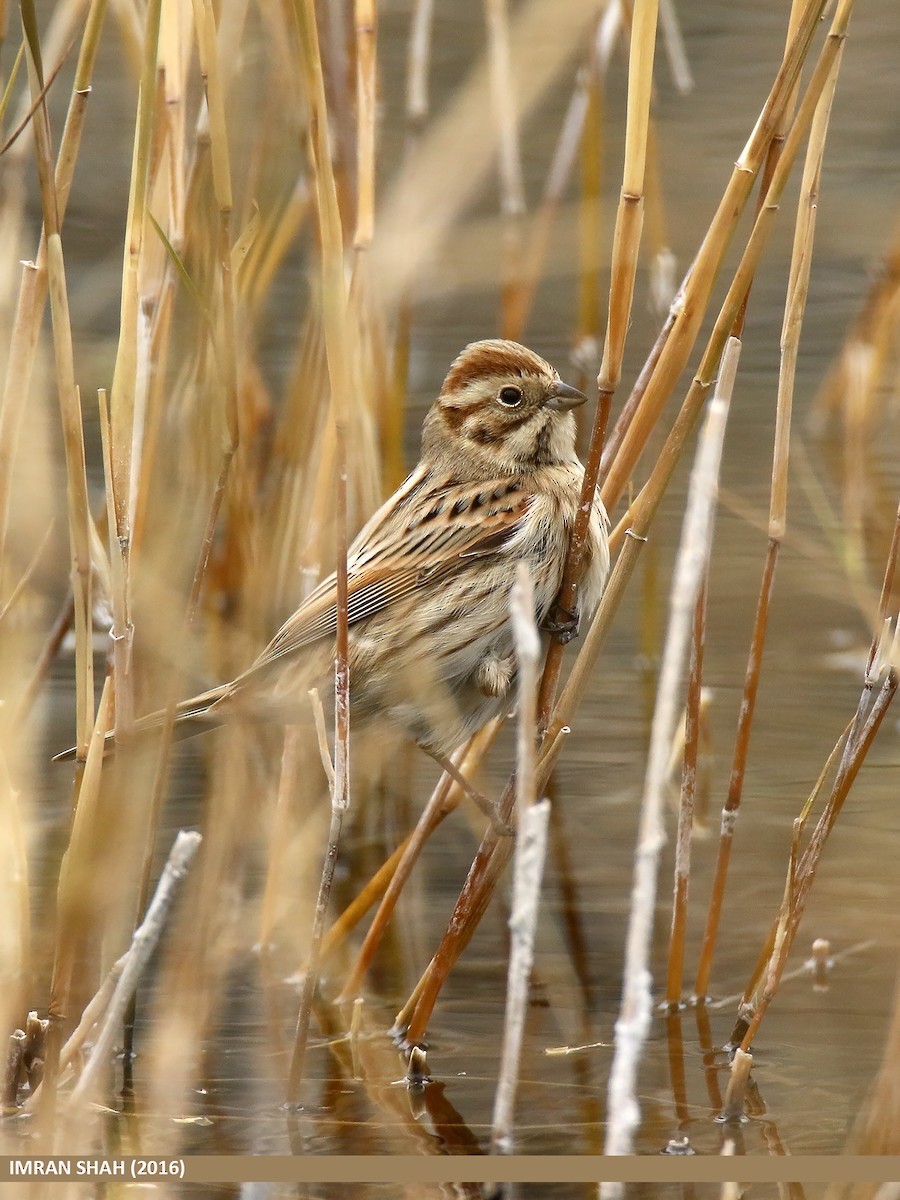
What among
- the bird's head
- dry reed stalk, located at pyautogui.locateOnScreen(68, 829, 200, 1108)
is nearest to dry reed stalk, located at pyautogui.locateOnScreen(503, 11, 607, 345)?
the bird's head

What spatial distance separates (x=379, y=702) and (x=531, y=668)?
145cm

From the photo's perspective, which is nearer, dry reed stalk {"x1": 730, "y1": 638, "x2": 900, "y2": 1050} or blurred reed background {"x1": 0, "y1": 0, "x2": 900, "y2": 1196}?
blurred reed background {"x1": 0, "y1": 0, "x2": 900, "y2": 1196}

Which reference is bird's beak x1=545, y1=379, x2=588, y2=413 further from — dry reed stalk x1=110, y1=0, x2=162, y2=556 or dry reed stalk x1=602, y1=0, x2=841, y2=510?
dry reed stalk x1=110, y1=0, x2=162, y2=556

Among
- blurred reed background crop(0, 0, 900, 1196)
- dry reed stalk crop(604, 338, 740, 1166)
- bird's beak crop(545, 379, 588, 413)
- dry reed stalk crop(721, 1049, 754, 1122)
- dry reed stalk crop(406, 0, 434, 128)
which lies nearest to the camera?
dry reed stalk crop(604, 338, 740, 1166)

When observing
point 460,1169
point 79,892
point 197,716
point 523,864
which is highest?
point 523,864

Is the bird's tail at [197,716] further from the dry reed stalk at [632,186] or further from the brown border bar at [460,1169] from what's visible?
the dry reed stalk at [632,186]

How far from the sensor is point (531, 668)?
7.32 ft

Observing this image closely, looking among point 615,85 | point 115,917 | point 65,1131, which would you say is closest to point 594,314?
point 115,917

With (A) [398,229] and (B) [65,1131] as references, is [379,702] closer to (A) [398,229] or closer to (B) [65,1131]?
(A) [398,229]

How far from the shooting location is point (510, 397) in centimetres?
370

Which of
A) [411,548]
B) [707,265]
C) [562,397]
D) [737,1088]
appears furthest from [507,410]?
[737,1088]

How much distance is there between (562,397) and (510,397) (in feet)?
0.43

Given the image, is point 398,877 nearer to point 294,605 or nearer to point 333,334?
point 294,605

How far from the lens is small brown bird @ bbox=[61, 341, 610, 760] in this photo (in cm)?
353
